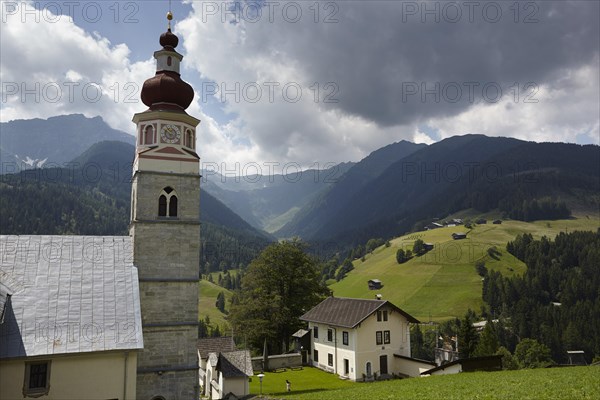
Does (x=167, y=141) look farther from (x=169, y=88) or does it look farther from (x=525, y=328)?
(x=525, y=328)

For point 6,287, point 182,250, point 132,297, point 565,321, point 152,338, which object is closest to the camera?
point 6,287

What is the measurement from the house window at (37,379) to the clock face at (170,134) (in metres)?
13.1

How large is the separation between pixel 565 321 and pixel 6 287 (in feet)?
446

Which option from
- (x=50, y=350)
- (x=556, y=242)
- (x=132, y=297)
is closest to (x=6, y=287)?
(x=50, y=350)

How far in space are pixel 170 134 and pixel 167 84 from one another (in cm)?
306

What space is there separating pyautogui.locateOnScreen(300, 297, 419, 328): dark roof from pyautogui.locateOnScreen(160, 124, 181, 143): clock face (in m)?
28.9

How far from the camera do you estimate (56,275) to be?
21.4 m

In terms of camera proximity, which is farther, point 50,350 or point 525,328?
point 525,328

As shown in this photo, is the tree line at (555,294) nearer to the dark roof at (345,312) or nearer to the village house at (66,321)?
the dark roof at (345,312)

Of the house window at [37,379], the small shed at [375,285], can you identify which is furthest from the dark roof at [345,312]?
the small shed at [375,285]

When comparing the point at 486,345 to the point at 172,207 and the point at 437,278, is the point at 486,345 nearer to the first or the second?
the point at 172,207

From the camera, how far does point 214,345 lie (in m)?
48.0

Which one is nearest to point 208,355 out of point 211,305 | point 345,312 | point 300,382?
point 300,382

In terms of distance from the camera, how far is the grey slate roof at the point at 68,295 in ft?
62.1
